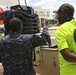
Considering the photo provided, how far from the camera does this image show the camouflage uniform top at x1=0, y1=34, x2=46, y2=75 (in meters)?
3.16

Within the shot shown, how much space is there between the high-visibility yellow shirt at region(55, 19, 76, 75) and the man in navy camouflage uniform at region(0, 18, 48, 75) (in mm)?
650

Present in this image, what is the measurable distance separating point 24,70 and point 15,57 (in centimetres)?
19

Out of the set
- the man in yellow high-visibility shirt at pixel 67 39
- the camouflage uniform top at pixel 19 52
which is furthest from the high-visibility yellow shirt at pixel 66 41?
the camouflage uniform top at pixel 19 52

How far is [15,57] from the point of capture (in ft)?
10.4

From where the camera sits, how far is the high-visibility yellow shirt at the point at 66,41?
2492mm

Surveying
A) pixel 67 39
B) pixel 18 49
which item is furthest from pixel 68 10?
pixel 18 49

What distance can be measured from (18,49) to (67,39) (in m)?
0.84

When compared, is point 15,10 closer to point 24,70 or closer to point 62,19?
point 24,70

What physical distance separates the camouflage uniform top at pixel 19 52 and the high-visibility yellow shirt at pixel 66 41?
0.65m

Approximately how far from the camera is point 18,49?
3166mm

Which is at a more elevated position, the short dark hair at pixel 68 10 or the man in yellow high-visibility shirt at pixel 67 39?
the short dark hair at pixel 68 10

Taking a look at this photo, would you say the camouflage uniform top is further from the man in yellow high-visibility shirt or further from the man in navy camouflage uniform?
the man in yellow high-visibility shirt

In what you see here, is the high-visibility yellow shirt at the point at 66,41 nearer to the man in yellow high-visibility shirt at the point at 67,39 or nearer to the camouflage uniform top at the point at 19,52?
the man in yellow high-visibility shirt at the point at 67,39

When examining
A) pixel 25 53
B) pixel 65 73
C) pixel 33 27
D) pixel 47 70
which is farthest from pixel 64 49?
pixel 47 70
